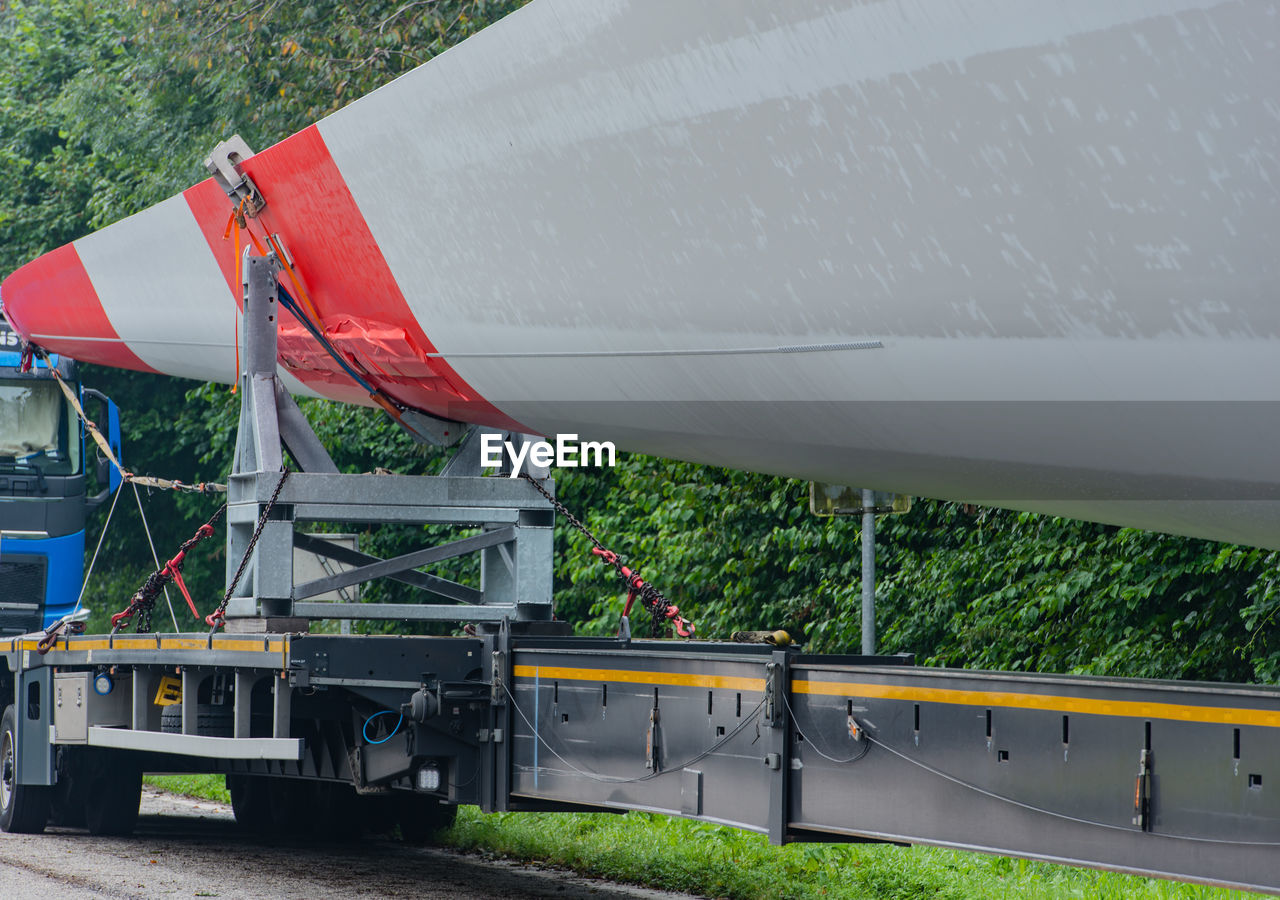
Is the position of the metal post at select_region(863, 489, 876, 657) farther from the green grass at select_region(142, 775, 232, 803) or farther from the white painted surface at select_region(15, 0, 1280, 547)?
the green grass at select_region(142, 775, 232, 803)

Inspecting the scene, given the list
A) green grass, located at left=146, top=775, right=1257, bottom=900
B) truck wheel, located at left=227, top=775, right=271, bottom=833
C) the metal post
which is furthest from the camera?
truck wheel, located at left=227, top=775, right=271, bottom=833

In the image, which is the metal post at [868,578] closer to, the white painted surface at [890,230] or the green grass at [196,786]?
the white painted surface at [890,230]

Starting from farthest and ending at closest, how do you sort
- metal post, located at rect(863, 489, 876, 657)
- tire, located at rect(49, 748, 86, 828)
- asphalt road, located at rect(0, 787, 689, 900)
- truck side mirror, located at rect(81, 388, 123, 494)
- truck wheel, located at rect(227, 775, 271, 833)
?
truck side mirror, located at rect(81, 388, 123, 494) → truck wheel, located at rect(227, 775, 271, 833) → tire, located at rect(49, 748, 86, 828) → metal post, located at rect(863, 489, 876, 657) → asphalt road, located at rect(0, 787, 689, 900)

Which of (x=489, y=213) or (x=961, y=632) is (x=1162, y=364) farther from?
(x=961, y=632)

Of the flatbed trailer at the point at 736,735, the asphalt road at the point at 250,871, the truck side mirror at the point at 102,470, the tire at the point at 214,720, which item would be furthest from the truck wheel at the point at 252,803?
the truck side mirror at the point at 102,470

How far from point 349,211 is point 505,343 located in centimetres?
98

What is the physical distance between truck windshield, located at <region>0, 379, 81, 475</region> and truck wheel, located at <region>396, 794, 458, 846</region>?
3703 millimetres

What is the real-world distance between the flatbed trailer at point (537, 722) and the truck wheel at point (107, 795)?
0.04ft

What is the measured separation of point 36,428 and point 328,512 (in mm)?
4693

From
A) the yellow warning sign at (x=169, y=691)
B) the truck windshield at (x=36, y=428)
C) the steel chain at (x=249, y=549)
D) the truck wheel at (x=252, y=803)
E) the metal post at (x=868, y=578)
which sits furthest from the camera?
the truck windshield at (x=36, y=428)

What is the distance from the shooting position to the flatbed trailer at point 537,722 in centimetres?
341

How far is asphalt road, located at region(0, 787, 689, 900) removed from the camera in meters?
6.48

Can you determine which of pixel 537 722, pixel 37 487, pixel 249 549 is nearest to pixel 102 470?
pixel 37 487

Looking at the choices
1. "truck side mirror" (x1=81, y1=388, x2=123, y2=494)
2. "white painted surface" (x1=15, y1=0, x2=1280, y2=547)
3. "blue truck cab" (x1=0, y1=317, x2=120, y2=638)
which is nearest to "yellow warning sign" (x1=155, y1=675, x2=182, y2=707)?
"white painted surface" (x1=15, y1=0, x2=1280, y2=547)
